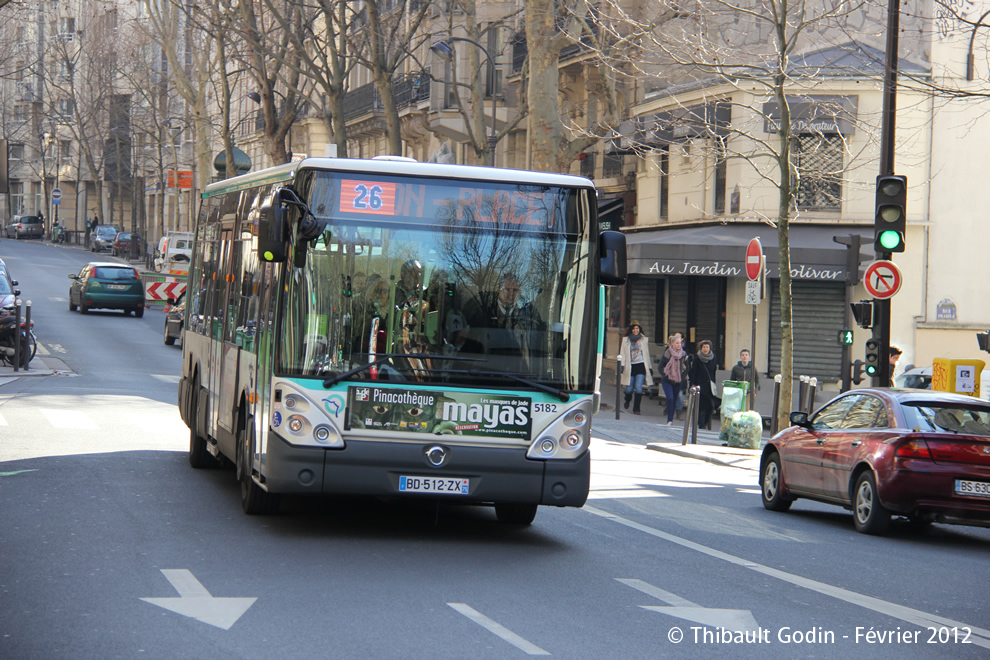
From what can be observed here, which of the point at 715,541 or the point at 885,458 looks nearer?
the point at 715,541

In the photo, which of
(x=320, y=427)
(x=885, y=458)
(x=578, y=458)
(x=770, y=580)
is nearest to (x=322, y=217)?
(x=320, y=427)

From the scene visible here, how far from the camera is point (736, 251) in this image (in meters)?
28.6

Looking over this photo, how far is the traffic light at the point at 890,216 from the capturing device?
1772cm

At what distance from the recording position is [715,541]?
1108 centimetres

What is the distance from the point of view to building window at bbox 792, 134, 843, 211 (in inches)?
1136

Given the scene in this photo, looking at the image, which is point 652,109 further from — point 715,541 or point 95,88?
point 95,88

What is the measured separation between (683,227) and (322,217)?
22792mm

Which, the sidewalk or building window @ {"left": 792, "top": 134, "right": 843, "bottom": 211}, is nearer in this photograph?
the sidewalk

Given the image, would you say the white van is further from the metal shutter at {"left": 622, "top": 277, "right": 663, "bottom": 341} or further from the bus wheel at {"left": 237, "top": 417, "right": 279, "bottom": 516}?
the bus wheel at {"left": 237, "top": 417, "right": 279, "bottom": 516}

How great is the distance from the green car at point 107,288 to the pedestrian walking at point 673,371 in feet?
75.0

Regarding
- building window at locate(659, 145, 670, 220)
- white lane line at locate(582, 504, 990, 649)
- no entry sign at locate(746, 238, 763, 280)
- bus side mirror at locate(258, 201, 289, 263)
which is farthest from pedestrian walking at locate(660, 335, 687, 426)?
bus side mirror at locate(258, 201, 289, 263)

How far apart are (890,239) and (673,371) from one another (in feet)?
27.7

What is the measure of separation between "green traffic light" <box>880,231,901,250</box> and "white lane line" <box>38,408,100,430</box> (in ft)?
33.5

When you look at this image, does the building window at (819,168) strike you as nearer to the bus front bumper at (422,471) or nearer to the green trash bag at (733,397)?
the green trash bag at (733,397)
